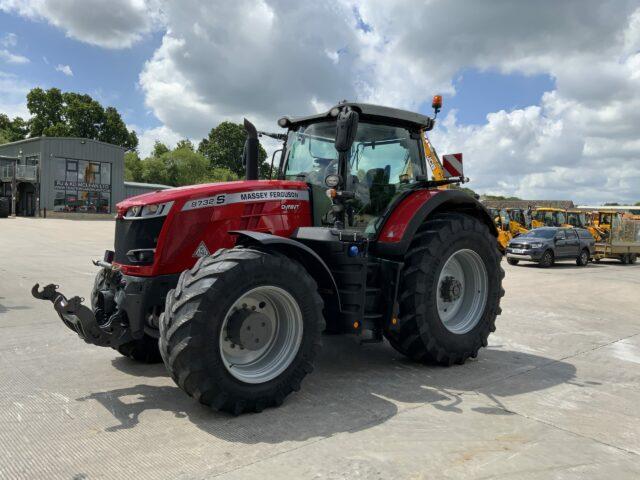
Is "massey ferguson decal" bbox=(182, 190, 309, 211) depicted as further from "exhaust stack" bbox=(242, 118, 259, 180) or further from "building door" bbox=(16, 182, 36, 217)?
"building door" bbox=(16, 182, 36, 217)

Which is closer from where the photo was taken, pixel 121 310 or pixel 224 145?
pixel 121 310

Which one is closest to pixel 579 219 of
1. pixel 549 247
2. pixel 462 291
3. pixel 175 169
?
pixel 549 247

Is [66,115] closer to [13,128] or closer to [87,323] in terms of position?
[13,128]

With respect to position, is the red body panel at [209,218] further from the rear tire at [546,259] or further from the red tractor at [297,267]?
the rear tire at [546,259]

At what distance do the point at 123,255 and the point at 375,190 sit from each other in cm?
247

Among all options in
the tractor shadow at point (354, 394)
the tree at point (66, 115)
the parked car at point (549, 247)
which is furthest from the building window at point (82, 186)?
the tractor shadow at point (354, 394)

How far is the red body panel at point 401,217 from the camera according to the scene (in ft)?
16.0

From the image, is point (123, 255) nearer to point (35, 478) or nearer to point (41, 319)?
point (35, 478)

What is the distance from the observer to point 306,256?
4.34m

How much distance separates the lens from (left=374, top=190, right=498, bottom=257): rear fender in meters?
4.85

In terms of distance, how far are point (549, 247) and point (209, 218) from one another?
17.3 metres

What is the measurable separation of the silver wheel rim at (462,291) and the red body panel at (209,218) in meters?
1.79

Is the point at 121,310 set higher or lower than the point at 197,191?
lower

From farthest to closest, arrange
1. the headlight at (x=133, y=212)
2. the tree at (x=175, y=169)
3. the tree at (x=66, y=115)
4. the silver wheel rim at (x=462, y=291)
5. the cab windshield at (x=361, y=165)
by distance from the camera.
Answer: the tree at (x=175, y=169)
the tree at (x=66, y=115)
the silver wheel rim at (x=462, y=291)
the cab windshield at (x=361, y=165)
the headlight at (x=133, y=212)
